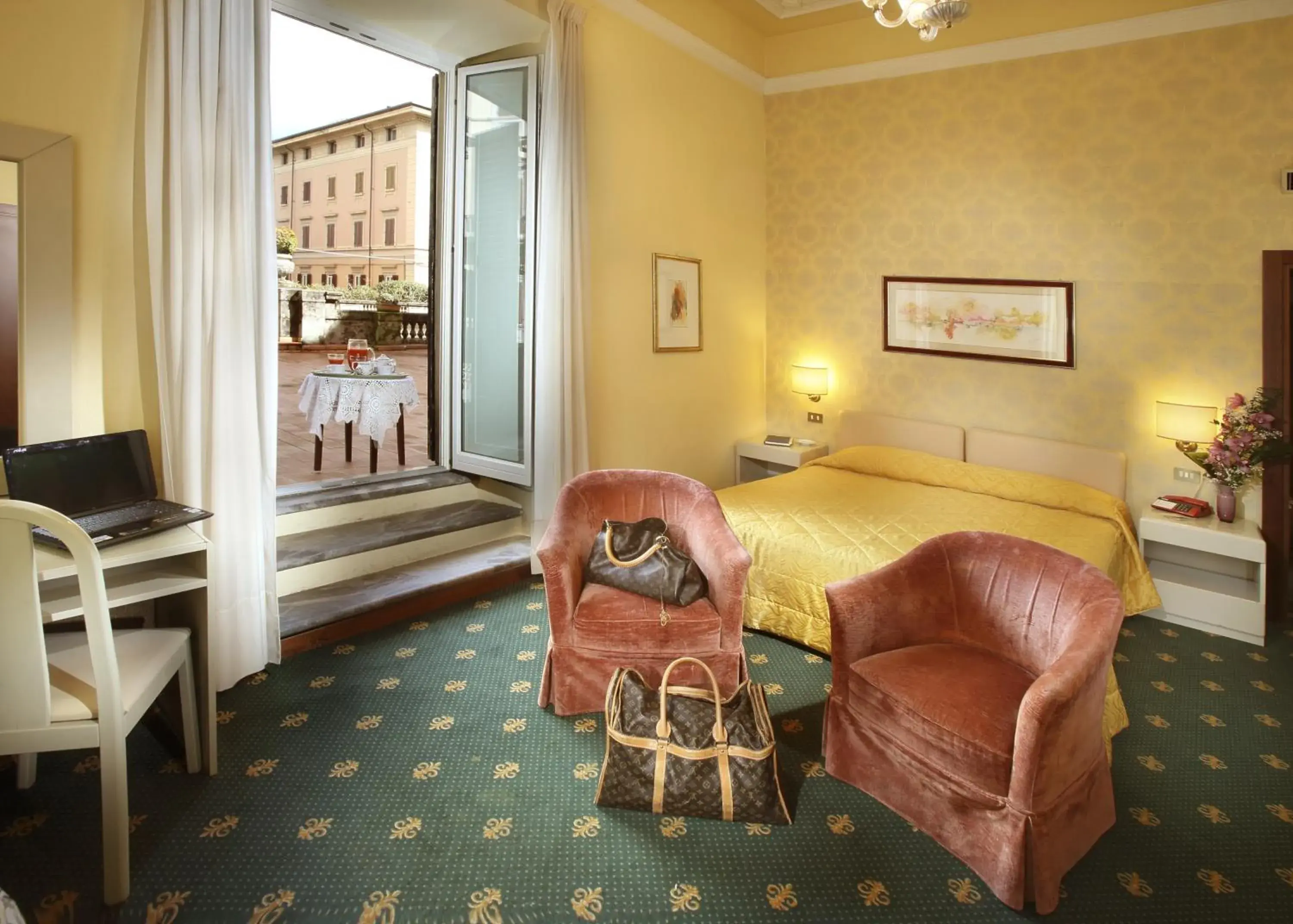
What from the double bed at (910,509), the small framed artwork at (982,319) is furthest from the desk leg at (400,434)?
the small framed artwork at (982,319)

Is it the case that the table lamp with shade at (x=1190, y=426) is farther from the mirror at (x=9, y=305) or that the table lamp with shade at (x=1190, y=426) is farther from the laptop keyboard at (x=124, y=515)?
the mirror at (x=9, y=305)

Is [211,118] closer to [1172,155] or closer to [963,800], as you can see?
[963,800]

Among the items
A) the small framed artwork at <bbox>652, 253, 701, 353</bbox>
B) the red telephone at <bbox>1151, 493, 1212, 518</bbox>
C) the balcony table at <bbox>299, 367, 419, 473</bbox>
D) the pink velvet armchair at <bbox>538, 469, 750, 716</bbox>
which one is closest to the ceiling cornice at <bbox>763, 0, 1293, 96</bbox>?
the small framed artwork at <bbox>652, 253, 701, 353</bbox>

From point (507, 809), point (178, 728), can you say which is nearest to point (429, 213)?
point (178, 728)

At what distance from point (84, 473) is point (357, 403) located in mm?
2381

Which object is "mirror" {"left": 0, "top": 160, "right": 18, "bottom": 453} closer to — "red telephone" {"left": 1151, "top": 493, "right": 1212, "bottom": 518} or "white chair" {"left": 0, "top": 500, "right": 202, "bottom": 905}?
"white chair" {"left": 0, "top": 500, "right": 202, "bottom": 905}

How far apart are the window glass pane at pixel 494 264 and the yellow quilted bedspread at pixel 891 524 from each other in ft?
4.53

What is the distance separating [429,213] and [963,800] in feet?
13.7

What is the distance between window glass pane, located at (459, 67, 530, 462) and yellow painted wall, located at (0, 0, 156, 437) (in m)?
1.85

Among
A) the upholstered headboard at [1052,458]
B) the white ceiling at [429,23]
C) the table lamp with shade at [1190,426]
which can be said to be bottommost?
the upholstered headboard at [1052,458]

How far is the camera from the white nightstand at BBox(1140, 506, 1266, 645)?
353cm

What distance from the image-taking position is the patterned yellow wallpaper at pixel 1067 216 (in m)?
3.86

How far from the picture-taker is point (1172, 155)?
401 centimetres

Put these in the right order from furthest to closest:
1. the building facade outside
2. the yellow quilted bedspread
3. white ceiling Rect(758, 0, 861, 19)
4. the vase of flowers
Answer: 1. the building facade outside
2. white ceiling Rect(758, 0, 861, 19)
3. the vase of flowers
4. the yellow quilted bedspread
